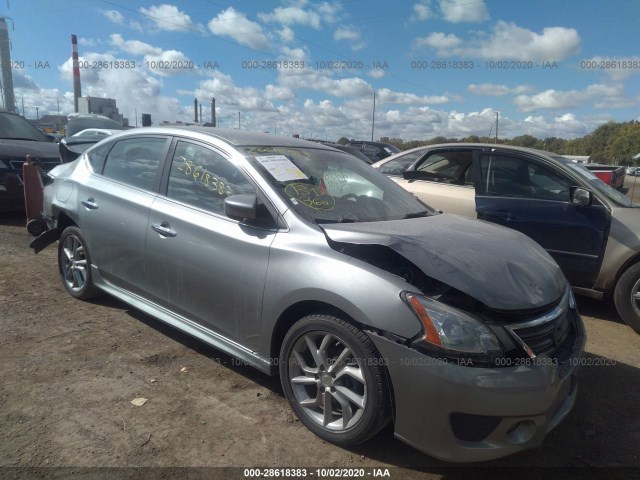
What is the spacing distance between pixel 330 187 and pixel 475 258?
3.75 ft

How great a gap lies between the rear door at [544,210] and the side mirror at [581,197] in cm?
7

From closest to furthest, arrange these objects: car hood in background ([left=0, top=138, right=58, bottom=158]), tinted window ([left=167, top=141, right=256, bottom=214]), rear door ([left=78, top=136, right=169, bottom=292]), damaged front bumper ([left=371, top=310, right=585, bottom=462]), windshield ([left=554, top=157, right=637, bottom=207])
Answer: damaged front bumper ([left=371, top=310, right=585, bottom=462]) → tinted window ([left=167, top=141, right=256, bottom=214]) → rear door ([left=78, top=136, right=169, bottom=292]) → windshield ([left=554, top=157, right=637, bottom=207]) → car hood in background ([left=0, top=138, right=58, bottom=158])

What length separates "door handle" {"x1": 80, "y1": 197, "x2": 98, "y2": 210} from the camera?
4.00 meters

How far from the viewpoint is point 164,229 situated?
331cm

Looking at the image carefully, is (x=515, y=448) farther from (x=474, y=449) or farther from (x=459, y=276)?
(x=459, y=276)

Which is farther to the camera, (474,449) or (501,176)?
(501,176)

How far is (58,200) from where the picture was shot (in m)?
4.45

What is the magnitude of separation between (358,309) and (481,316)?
0.59 m

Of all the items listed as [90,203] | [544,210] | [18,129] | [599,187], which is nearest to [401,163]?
[544,210]

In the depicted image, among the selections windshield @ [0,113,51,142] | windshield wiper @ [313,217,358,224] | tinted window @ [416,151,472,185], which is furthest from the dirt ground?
windshield @ [0,113,51,142]

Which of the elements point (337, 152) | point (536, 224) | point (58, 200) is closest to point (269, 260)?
point (337, 152)

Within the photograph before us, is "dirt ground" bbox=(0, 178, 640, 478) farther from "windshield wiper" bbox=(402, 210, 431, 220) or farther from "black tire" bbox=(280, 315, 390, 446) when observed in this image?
"windshield wiper" bbox=(402, 210, 431, 220)

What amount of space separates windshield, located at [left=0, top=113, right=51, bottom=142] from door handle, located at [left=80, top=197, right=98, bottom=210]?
5.19m

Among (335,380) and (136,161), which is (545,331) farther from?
(136,161)
